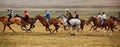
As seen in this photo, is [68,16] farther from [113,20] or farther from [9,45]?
[9,45]

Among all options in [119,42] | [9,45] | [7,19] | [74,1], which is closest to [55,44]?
[9,45]

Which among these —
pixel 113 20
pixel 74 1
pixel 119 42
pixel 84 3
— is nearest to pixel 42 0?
pixel 74 1

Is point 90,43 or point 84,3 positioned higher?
point 90,43

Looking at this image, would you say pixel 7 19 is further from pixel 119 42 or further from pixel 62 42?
pixel 119 42

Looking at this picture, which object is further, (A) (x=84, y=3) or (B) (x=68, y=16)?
(A) (x=84, y=3)

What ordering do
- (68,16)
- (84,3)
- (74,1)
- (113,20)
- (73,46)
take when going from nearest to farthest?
1. (73,46)
2. (68,16)
3. (113,20)
4. (84,3)
5. (74,1)

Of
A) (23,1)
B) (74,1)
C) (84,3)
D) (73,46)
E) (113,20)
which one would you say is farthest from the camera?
(23,1)

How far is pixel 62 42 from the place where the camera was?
17.3 meters

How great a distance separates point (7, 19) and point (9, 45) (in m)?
6.35

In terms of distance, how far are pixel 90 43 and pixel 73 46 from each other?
1393 mm

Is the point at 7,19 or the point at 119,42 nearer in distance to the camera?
the point at 119,42

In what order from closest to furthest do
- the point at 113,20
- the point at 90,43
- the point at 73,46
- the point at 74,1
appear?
1. the point at 73,46
2. the point at 90,43
3. the point at 113,20
4. the point at 74,1

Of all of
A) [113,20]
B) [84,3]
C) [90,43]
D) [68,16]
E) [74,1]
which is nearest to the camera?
[90,43]

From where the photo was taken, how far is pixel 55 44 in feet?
54.5
